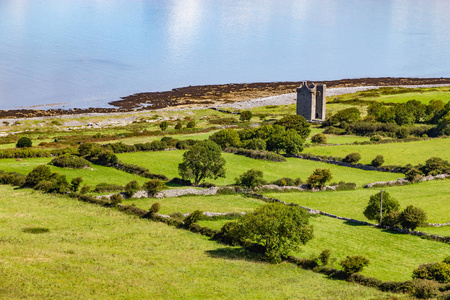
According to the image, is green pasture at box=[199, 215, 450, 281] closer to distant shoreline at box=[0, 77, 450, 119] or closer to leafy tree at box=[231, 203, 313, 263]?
leafy tree at box=[231, 203, 313, 263]

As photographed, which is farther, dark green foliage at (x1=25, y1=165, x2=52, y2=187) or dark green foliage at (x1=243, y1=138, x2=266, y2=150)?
dark green foliage at (x1=243, y1=138, x2=266, y2=150)

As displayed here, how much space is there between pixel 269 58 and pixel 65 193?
15200 centimetres

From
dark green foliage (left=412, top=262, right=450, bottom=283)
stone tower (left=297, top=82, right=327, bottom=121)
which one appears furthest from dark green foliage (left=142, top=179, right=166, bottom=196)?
stone tower (left=297, top=82, right=327, bottom=121)

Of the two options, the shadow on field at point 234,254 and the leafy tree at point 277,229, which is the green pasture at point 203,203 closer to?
the shadow on field at point 234,254

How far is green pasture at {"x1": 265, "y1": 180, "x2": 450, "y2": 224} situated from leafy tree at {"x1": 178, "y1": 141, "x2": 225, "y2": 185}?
7150mm

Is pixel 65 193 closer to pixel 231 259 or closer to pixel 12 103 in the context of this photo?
pixel 231 259

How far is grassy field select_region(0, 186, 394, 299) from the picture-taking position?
29281mm

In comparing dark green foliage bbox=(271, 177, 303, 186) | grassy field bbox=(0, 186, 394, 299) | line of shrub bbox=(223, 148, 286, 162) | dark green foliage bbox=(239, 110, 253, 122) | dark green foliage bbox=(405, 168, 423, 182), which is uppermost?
dark green foliage bbox=(239, 110, 253, 122)

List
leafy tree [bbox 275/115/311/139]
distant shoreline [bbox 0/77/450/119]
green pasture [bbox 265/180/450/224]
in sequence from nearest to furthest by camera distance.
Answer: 1. green pasture [bbox 265/180/450/224]
2. leafy tree [bbox 275/115/311/139]
3. distant shoreline [bbox 0/77/450/119]

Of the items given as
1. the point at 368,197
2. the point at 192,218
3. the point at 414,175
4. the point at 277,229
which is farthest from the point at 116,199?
the point at 414,175

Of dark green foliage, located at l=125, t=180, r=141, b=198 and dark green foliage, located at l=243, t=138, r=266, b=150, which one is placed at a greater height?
dark green foliage, located at l=243, t=138, r=266, b=150

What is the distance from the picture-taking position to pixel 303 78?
550ft

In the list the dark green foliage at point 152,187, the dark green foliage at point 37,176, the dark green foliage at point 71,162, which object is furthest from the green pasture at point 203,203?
the dark green foliage at point 71,162

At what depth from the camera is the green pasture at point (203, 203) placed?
4580cm
